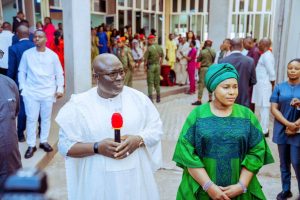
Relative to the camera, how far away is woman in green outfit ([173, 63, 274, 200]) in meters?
2.42

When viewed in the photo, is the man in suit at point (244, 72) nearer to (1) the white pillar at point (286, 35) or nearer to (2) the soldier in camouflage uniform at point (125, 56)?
(1) the white pillar at point (286, 35)

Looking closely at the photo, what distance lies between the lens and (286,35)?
288 inches

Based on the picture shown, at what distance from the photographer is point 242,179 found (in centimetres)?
247

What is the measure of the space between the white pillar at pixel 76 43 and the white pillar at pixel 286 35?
13.7 feet

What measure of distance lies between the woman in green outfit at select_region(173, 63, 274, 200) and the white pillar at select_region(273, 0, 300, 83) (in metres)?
5.25

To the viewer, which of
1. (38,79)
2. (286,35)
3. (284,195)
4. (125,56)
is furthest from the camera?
(125,56)

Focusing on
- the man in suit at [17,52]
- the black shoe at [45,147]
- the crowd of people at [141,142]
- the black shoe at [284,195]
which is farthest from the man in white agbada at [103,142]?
the man in suit at [17,52]

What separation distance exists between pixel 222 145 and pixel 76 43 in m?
5.19

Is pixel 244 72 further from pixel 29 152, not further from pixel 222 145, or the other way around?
pixel 29 152

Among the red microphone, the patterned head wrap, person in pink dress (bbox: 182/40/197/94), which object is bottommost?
person in pink dress (bbox: 182/40/197/94)

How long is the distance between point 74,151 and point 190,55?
919cm

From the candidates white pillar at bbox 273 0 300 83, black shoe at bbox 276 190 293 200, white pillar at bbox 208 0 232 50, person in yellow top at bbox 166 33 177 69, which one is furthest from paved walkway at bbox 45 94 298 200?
person in yellow top at bbox 166 33 177 69

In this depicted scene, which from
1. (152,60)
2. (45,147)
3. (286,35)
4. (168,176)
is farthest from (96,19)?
(168,176)

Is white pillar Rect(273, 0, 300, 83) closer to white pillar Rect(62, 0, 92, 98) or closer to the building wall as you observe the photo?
white pillar Rect(62, 0, 92, 98)
